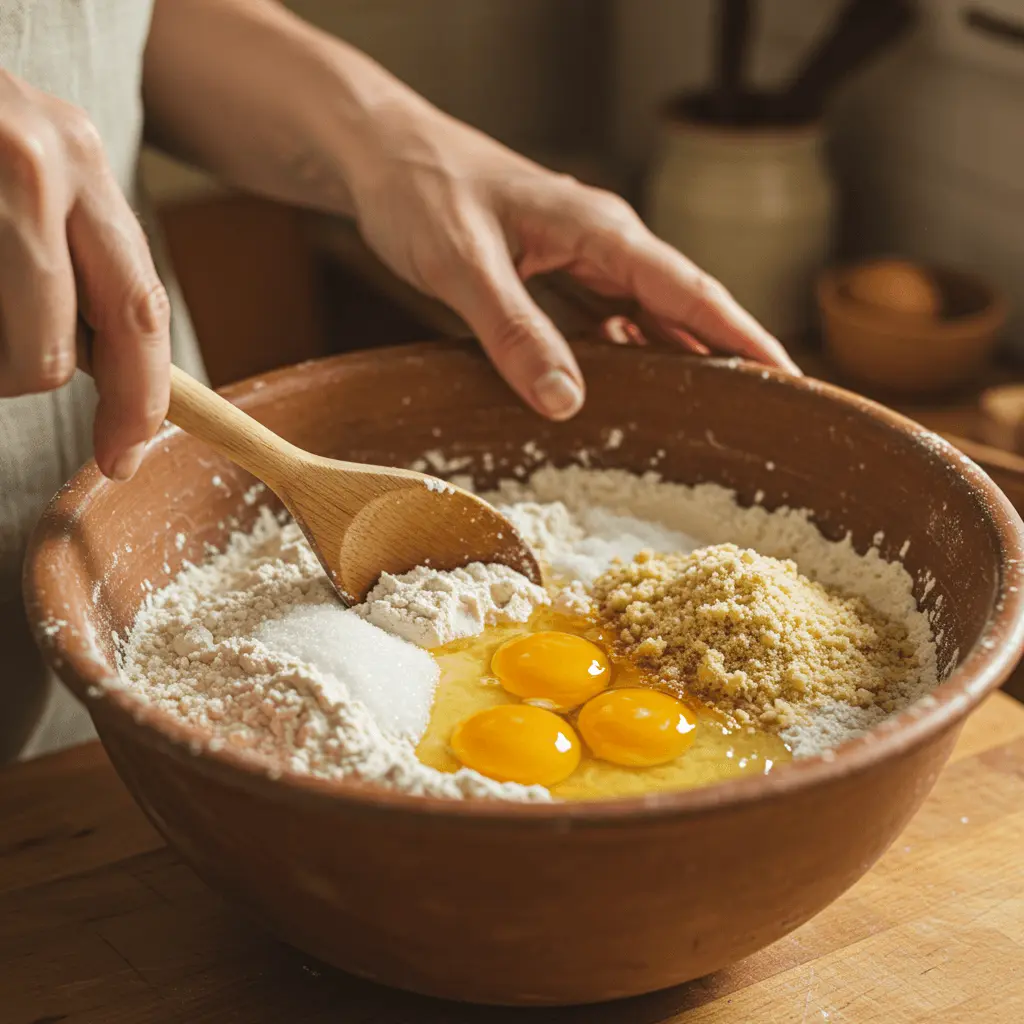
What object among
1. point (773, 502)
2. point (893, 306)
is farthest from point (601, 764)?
point (893, 306)

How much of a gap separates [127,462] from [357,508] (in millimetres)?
221

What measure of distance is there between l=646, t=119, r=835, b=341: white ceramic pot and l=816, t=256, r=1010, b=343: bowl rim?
0.16 metres

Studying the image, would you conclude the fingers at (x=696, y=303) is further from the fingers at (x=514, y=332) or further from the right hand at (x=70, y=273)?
the right hand at (x=70, y=273)

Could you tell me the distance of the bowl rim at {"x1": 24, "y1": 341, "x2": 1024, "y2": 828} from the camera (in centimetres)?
69

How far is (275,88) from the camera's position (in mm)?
1390

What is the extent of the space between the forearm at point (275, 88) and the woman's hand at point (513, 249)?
0.03m

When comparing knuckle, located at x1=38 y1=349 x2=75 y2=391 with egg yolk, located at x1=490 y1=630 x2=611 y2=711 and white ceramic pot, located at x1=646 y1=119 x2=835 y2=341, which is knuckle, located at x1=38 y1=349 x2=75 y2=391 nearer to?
egg yolk, located at x1=490 y1=630 x2=611 y2=711

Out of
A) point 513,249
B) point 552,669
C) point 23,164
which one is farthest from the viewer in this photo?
point 513,249

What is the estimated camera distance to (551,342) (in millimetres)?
1248

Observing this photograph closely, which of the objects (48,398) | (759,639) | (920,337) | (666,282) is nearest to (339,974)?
(759,639)

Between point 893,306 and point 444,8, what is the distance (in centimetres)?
150

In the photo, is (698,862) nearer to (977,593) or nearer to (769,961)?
(769,961)

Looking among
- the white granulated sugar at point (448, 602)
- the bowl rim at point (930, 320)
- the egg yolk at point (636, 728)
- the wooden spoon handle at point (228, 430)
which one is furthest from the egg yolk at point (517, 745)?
the bowl rim at point (930, 320)

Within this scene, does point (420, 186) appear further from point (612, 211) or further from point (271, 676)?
point (271, 676)
